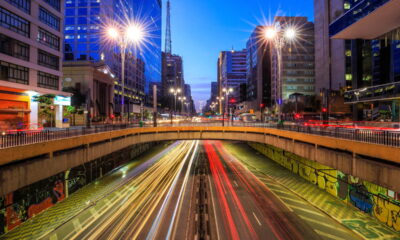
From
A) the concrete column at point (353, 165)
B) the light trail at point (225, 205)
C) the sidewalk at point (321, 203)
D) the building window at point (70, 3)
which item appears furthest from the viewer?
the building window at point (70, 3)

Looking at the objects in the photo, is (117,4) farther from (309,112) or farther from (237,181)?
(237,181)

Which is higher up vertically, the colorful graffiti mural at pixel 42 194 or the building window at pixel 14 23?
the building window at pixel 14 23

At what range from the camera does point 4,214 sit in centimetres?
1498

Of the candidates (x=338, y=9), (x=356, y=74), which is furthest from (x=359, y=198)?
(x=338, y=9)

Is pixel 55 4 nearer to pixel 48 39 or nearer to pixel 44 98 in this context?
pixel 48 39

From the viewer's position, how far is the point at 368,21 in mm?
39812

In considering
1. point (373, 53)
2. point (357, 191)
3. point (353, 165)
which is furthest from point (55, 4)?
point (373, 53)

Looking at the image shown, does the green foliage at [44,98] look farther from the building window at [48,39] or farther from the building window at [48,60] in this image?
the building window at [48,39]

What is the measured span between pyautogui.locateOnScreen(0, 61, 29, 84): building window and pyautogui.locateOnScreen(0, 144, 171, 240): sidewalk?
17813 millimetres

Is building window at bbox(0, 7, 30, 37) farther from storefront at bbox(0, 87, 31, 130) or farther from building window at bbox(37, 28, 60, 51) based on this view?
storefront at bbox(0, 87, 31, 130)

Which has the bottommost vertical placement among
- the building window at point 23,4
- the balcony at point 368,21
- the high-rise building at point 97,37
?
the building window at point 23,4

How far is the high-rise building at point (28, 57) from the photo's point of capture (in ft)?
95.7

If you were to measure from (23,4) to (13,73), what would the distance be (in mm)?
9953

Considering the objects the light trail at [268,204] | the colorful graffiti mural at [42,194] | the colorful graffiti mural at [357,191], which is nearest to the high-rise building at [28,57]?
the colorful graffiti mural at [42,194]
